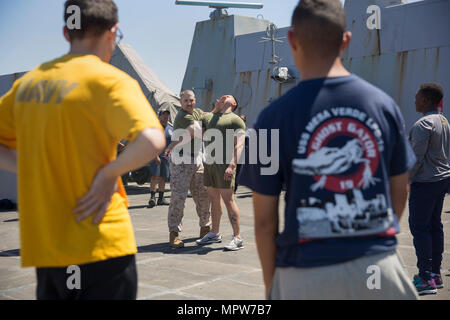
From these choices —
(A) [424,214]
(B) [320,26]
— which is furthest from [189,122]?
(B) [320,26]

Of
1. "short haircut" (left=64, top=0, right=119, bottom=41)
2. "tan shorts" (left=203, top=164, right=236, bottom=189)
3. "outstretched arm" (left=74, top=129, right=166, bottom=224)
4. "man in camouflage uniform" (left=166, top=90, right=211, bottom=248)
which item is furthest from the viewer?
"man in camouflage uniform" (left=166, top=90, right=211, bottom=248)

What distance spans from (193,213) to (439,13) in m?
8.47

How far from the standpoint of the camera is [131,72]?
16062 mm

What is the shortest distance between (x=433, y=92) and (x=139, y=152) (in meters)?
3.72

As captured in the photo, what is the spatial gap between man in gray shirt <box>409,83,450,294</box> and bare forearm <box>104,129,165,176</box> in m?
3.45

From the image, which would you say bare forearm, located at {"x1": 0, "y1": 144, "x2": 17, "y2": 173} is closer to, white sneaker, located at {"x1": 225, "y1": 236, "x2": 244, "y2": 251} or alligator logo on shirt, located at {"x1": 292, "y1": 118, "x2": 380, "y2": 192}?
alligator logo on shirt, located at {"x1": 292, "y1": 118, "x2": 380, "y2": 192}

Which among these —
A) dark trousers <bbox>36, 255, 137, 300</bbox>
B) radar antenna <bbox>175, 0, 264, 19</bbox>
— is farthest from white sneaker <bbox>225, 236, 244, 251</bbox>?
radar antenna <bbox>175, 0, 264, 19</bbox>

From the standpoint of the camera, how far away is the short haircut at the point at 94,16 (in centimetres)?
200

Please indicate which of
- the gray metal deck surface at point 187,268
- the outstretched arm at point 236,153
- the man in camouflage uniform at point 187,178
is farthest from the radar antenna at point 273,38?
the outstretched arm at point 236,153

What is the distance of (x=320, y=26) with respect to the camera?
180 cm

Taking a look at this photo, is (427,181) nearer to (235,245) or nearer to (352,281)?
(235,245)

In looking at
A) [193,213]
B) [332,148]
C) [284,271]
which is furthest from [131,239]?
[193,213]

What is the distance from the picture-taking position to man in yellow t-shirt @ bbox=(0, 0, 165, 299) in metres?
1.88

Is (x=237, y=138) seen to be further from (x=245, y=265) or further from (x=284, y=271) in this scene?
(x=284, y=271)
